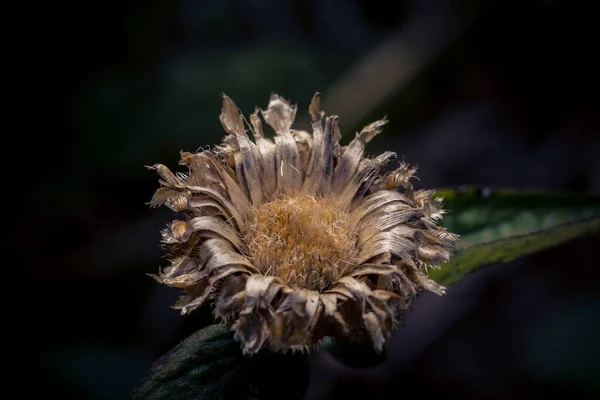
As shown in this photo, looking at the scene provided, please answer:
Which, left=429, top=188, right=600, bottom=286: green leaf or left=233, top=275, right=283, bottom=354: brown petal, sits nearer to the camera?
left=233, top=275, right=283, bottom=354: brown petal

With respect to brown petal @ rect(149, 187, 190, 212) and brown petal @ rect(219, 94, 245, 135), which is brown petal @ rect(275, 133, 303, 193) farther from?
brown petal @ rect(149, 187, 190, 212)

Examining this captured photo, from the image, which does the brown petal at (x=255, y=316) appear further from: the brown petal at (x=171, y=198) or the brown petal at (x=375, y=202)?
the brown petal at (x=375, y=202)

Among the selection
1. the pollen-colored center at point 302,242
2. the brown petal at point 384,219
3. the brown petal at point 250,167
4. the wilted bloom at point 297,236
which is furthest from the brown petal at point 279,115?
the brown petal at point 384,219

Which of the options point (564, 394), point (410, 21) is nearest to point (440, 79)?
point (410, 21)

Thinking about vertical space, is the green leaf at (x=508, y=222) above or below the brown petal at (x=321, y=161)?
below

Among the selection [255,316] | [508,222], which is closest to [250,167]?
[255,316]

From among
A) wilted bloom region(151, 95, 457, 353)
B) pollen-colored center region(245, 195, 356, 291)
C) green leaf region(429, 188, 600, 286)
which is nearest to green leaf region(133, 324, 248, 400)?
wilted bloom region(151, 95, 457, 353)
